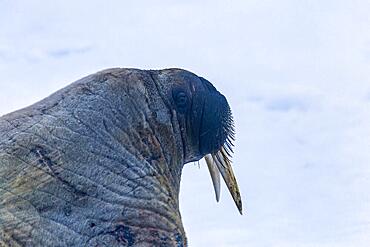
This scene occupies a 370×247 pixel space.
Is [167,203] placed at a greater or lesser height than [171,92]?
lesser

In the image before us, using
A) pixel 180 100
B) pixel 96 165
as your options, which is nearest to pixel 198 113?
pixel 180 100

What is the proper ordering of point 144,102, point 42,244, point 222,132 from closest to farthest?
point 42,244, point 144,102, point 222,132

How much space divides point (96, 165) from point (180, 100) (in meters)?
1.28

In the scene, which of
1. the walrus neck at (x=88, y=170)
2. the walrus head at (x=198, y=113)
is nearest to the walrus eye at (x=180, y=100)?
the walrus head at (x=198, y=113)

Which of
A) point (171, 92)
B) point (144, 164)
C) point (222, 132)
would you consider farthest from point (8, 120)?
point (222, 132)

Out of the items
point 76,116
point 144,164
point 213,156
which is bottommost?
point 213,156

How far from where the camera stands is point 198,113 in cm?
759

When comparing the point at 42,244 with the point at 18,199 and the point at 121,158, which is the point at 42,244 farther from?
the point at 121,158

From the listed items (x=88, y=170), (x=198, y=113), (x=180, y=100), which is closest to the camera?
(x=88, y=170)

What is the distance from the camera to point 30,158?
622 cm

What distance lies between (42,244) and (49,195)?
12.7 inches

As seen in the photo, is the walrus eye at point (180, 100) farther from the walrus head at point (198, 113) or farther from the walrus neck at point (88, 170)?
the walrus neck at point (88, 170)

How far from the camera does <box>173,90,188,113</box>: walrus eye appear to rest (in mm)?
7416

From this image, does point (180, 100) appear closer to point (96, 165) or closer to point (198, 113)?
point (198, 113)
